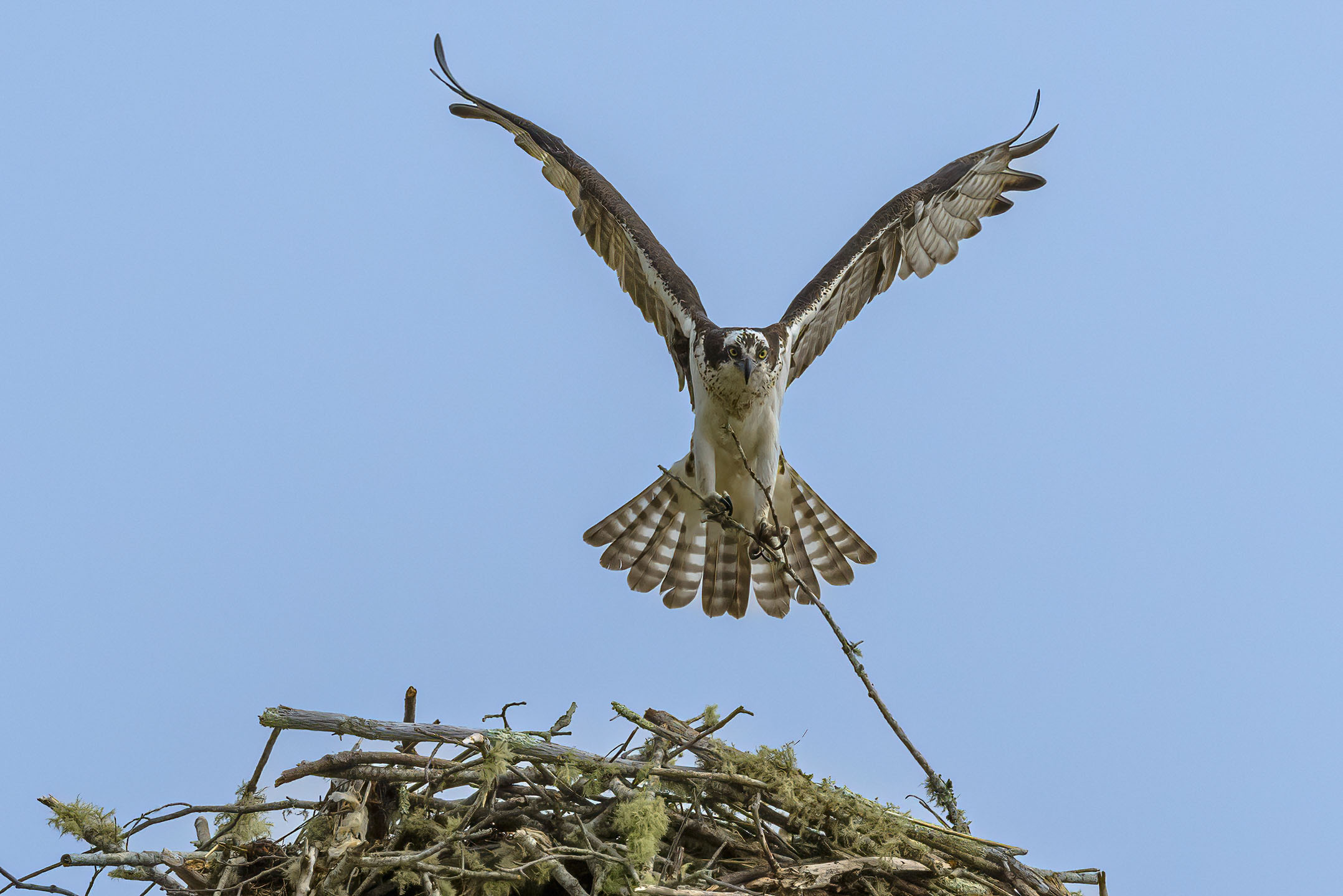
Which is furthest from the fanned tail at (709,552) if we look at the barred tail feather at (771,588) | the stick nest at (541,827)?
the stick nest at (541,827)

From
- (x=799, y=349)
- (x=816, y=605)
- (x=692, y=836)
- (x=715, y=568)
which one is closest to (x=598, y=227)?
(x=799, y=349)

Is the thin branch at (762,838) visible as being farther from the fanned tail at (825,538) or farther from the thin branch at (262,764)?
the fanned tail at (825,538)

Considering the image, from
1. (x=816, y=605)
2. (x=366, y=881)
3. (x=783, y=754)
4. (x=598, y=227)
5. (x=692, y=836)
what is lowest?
(x=366, y=881)

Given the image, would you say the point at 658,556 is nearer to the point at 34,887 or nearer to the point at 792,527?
the point at 792,527

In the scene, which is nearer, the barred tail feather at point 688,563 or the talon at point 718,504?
the talon at point 718,504

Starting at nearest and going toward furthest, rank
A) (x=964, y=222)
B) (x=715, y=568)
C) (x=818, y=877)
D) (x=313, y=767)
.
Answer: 1. (x=818, y=877)
2. (x=313, y=767)
3. (x=715, y=568)
4. (x=964, y=222)

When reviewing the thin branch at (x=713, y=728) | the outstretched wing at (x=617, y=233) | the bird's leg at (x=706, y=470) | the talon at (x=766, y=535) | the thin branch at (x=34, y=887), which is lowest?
the thin branch at (x=34, y=887)

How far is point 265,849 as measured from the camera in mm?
3787

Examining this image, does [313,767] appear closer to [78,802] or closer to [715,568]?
[78,802]

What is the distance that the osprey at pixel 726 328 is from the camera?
5859 millimetres

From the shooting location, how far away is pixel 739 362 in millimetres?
5426

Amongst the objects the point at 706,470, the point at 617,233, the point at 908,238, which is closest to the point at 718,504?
the point at 706,470

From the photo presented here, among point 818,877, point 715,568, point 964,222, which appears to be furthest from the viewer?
point 964,222

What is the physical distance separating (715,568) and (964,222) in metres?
2.65
